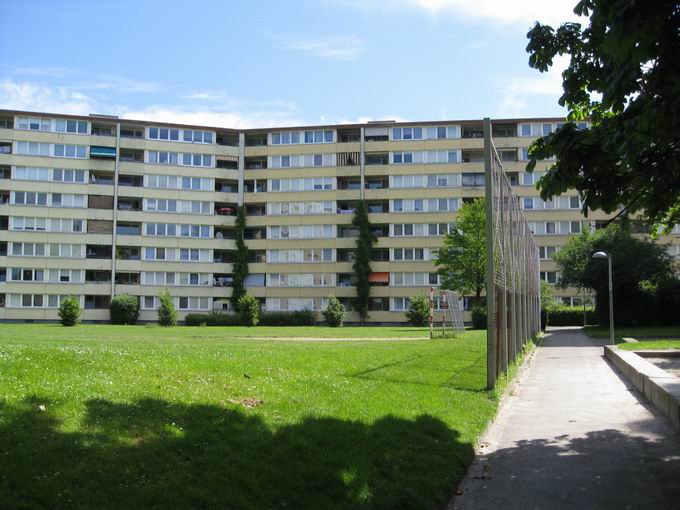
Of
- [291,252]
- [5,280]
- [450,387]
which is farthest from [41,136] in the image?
[450,387]

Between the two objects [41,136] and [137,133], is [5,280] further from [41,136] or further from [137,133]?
[137,133]

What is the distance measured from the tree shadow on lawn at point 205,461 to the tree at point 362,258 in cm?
6336

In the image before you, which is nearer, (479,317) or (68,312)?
(479,317)

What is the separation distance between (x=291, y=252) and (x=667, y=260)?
A: 39659mm

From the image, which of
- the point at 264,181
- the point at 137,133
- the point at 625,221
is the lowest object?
the point at 625,221

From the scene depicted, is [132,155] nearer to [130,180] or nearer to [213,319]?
[130,180]

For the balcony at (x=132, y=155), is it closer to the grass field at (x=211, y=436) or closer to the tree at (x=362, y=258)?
the tree at (x=362, y=258)

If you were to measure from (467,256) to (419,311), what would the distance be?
8.23 meters

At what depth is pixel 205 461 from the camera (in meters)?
5.79

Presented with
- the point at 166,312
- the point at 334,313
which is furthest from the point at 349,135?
the point at 166,312

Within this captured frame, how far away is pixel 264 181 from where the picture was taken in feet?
253

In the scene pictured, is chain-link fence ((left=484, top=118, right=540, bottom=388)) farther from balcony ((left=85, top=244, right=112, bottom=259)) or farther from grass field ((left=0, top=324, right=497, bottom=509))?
balcony ((left=85, top=244, right=112, bottom=259))

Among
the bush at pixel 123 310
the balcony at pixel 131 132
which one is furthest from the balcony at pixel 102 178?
the bush at pixel 123 310

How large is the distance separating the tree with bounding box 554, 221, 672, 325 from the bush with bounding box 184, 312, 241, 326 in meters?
31.5
